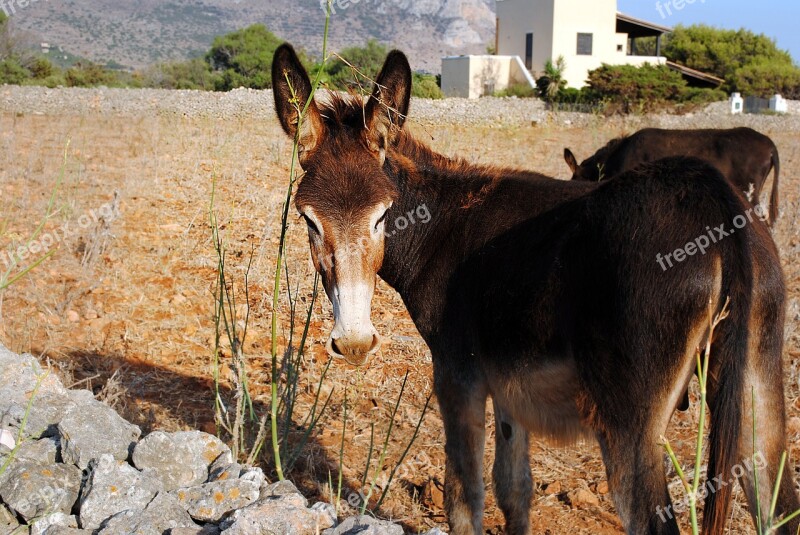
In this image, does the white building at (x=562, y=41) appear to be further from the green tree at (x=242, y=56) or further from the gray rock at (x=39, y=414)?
the gray rock at (x=39, y=414)

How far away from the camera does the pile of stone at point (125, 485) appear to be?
268 centimetres

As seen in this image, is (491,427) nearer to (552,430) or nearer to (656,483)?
(552,430)

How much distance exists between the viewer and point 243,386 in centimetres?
369

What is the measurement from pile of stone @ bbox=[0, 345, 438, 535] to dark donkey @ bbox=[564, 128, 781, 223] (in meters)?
8.92

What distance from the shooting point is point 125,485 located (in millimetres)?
2908

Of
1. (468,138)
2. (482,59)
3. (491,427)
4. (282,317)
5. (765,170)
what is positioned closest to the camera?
(491,427)

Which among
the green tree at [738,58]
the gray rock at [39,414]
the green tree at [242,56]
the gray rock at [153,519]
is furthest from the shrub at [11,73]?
the green tree at [738,58]

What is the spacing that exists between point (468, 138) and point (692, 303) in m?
16.9

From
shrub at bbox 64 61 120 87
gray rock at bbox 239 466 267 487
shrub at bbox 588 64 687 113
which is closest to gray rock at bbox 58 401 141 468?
gray rock at bbox 239 466 267 487

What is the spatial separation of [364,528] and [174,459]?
3.46 feet

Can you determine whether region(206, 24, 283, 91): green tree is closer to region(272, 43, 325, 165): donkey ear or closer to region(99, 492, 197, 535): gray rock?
region(272, 43, 325, 165): donkey ear

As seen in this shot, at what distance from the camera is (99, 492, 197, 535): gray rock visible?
267 cm

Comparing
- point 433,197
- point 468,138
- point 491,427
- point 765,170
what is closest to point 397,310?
point 491,427

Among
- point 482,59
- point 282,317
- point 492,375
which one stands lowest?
point 282,317
